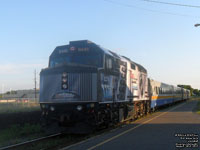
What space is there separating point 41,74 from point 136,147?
553 centimetres

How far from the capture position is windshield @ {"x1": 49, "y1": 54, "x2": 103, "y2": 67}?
1129 cm

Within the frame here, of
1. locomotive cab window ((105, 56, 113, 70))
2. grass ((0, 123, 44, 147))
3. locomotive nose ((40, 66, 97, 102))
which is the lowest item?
grass ((0, 123, 44, 147))

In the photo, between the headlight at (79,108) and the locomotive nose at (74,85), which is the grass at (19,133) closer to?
the locomotive nose at (74,85)

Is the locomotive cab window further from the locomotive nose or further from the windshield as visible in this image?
the locomotive nose

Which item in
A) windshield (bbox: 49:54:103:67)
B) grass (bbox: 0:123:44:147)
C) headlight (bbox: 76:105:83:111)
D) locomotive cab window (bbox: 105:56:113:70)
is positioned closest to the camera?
headlight (bbox: 76:105:83:111)

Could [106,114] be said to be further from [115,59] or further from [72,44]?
[72,44]

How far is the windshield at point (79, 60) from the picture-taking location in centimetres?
Answer: 1129

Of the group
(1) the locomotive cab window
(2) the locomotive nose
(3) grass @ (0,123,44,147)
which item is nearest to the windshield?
(1) the locomotive cab window

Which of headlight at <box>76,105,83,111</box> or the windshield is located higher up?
the windshield

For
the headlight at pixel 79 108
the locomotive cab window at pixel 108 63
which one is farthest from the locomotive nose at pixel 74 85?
the locomotive cab window at pixel 108 63

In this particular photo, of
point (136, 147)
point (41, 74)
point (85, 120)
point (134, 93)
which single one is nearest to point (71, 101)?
point (85, 120)

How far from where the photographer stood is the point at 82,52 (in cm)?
1162

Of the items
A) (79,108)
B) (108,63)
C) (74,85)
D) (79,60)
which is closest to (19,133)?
(79,108)

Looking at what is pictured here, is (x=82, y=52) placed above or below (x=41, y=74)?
above
